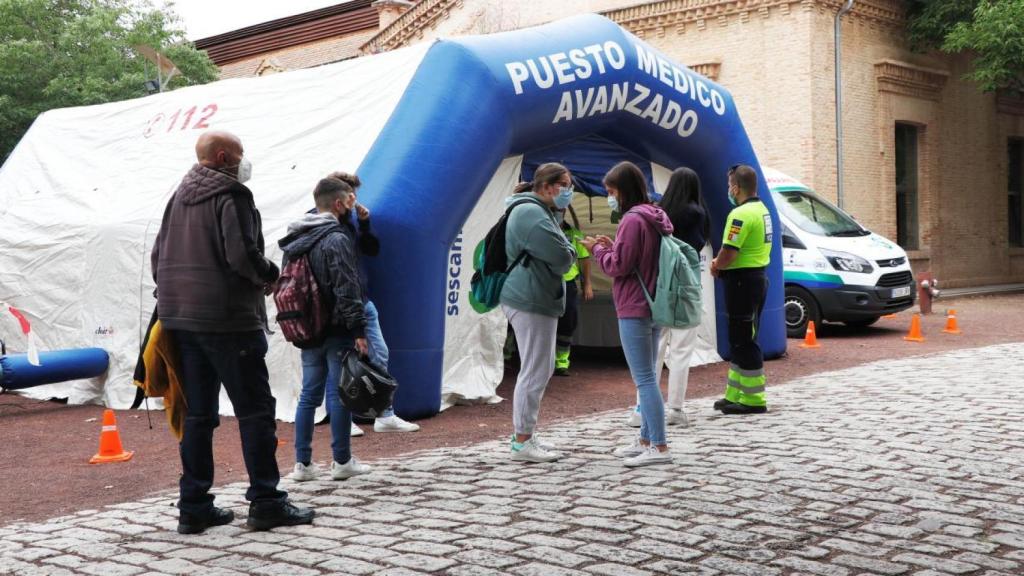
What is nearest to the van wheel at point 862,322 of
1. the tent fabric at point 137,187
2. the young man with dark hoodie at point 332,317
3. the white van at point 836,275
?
the white van at point 836,275

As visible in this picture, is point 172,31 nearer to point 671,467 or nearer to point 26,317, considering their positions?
point 26,317

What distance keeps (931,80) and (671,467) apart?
19161 millimetres

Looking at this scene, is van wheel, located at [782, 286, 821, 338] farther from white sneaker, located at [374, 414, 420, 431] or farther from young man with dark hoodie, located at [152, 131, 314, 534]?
young man with dark hoodie, located at [152, 131, 314, 534]

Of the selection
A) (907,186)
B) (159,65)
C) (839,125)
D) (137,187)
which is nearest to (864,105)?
(839,125)

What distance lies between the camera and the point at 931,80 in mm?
22797

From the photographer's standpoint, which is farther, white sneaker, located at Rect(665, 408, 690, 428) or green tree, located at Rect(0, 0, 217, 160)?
green tree, located at Rect(0, 0, 217, 160)

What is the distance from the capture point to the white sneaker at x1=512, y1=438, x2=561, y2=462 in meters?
6.46

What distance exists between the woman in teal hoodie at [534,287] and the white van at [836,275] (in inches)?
342

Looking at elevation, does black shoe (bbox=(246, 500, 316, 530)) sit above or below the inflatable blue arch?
below

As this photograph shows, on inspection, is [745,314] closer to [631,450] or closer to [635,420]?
[635,420]

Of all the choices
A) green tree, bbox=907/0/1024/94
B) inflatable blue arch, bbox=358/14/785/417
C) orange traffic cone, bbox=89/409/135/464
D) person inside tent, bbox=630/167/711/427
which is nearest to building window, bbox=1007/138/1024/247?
green tree, bbox=907/0/1024/94

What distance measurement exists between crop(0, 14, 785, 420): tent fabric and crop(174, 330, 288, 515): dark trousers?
3.04m

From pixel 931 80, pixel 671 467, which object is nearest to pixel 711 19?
pixel 931 80

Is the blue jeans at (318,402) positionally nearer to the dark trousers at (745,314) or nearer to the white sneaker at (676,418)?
the white sneaker at (676,418)
